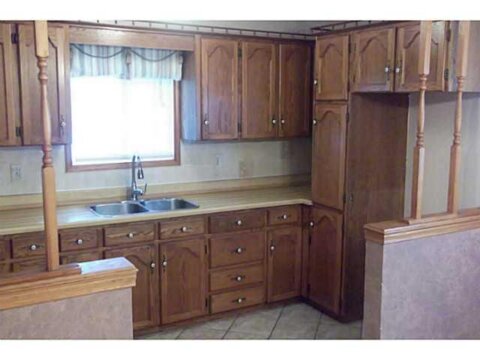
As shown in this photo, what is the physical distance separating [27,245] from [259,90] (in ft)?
6.89

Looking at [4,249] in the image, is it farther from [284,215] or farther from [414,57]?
[414,57]

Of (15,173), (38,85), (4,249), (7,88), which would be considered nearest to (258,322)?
(4,249)

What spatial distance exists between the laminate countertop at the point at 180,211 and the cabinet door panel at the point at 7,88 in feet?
1.68

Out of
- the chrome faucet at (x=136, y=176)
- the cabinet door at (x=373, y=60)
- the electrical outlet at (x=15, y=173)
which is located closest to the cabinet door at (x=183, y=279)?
the chrome faucet at (x=136, y=176)

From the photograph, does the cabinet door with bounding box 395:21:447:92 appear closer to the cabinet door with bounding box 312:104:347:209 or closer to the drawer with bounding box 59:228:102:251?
the cabinet door with bounding box 312:104:347:209

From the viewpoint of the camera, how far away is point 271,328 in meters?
3.82

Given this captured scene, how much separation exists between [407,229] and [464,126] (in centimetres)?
128

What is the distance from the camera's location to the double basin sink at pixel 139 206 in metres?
3.80

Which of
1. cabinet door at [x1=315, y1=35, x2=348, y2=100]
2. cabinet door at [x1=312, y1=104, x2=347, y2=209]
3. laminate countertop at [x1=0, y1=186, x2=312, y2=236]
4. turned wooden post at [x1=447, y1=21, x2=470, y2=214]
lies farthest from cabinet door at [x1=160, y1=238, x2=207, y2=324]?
turned wooden post at [x1=447, y1=21, x2=470, y2=214]

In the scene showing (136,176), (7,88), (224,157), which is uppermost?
(7,88)

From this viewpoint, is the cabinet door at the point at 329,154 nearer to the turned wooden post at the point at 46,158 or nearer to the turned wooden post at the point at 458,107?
the turned wooden post at the point at 458,107

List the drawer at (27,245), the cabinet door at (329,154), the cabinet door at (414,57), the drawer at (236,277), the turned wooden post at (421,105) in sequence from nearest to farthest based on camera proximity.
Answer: the turned wooden post at (421,105)
the cabinet door at (414,57)
the drawer at (27,245)
the cabinet door at (329,154)
the drawer at (236,277)

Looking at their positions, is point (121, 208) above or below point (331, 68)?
below

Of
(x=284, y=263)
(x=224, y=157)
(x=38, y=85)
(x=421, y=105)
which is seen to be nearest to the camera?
(x=421, y=105)
